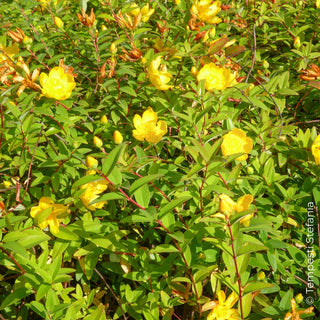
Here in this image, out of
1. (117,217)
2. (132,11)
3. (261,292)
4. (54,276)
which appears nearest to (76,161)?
(117,217)

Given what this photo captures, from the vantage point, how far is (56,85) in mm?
1253

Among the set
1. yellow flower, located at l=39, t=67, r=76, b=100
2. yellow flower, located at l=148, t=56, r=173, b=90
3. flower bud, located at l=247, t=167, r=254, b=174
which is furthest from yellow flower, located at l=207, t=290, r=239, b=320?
yellow flower, located at l=39, t=67, r=76, b=100

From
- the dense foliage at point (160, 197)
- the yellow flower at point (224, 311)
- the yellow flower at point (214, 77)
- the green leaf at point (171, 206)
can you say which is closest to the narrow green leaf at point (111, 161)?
the dense foliage at point (160, 197)

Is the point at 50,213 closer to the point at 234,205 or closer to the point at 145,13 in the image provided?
the point at 234,205

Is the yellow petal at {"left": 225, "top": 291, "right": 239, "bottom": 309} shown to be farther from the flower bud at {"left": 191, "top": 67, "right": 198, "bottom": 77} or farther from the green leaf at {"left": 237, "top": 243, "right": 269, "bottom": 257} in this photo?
the flower bud at {"left": 191, "top": 67, "right": 198, "bottom": 77}

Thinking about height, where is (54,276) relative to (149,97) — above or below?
below

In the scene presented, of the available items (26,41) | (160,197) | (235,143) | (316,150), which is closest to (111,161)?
(160,197)

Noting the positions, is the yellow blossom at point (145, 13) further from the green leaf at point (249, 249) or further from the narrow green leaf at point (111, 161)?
the green leaf at point (249, 249)

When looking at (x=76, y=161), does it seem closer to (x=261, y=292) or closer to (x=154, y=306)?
(x=154, y=306)

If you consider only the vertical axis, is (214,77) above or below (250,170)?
above

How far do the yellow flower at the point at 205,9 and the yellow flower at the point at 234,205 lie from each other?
990mm

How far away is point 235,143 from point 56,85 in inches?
26.3

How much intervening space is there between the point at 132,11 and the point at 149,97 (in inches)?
22.8

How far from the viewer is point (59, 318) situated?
943 mm
